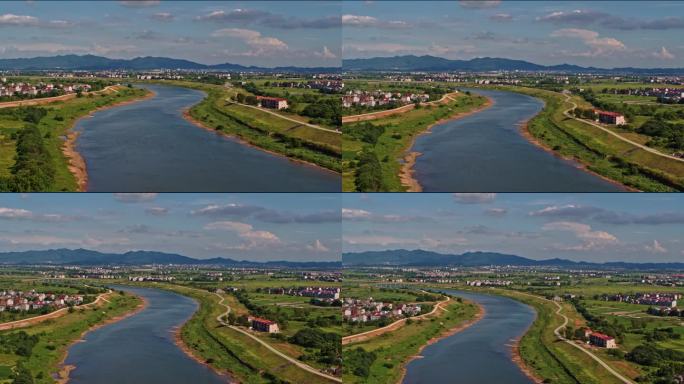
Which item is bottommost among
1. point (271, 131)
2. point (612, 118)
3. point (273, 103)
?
point (271, 131)

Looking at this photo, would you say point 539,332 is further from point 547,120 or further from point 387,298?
point 547,120

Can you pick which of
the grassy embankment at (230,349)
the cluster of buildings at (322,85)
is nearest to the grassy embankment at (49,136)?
the grassy embankment at (230,349)

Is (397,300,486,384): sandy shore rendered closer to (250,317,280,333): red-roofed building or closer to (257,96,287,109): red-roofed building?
(250,317,280,333): red-roofed building

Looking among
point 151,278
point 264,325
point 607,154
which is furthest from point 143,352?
point 607,154

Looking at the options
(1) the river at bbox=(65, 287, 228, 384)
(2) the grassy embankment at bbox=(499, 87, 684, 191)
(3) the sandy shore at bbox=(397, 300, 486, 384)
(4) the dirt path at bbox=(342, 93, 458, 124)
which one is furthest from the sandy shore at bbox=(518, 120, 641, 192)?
(1) the river at bbox=(65, 287, 228, 384)

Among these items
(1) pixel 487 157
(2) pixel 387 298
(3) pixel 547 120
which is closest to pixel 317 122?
(1) pixel 487 157

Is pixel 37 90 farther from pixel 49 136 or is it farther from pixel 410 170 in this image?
pixel 410 170
